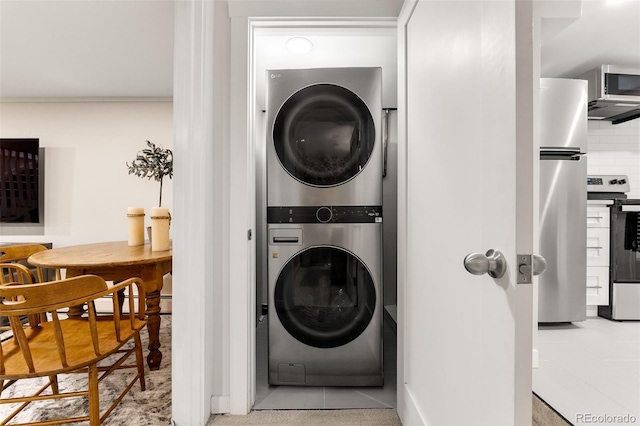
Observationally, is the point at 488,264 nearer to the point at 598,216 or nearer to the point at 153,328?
the point at 598,216

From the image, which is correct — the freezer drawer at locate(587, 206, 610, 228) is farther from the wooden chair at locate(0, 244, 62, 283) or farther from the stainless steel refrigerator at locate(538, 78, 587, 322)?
the wooden chair at locate(0, 244, 62, 283)

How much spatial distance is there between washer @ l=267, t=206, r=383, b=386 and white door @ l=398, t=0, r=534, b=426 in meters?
0.37

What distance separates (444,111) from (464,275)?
53 centimetres

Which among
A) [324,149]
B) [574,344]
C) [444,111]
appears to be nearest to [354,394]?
[574,344]

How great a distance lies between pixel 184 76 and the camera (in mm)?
1371

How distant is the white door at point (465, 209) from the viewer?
0.64 m

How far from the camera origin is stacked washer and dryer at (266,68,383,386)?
177 cm

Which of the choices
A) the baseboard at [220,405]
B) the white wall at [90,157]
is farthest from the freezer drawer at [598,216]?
the white wall at [90,157]

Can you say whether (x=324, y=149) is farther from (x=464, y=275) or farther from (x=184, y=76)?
(x=464, y=275)

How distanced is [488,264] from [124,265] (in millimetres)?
1871

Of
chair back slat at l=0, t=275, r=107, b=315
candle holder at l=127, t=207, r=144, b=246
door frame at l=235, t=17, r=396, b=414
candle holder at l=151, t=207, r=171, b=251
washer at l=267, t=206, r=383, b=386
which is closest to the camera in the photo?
chair back slat at l=0, t=275, r=107, b=315

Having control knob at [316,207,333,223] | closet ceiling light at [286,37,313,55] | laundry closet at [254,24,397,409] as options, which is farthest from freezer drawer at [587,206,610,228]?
closet ceiling light at [286,37,313,55]

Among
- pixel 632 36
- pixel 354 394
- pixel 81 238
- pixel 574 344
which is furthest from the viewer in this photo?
pixel 81 238

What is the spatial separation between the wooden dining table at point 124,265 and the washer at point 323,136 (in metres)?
0.88
